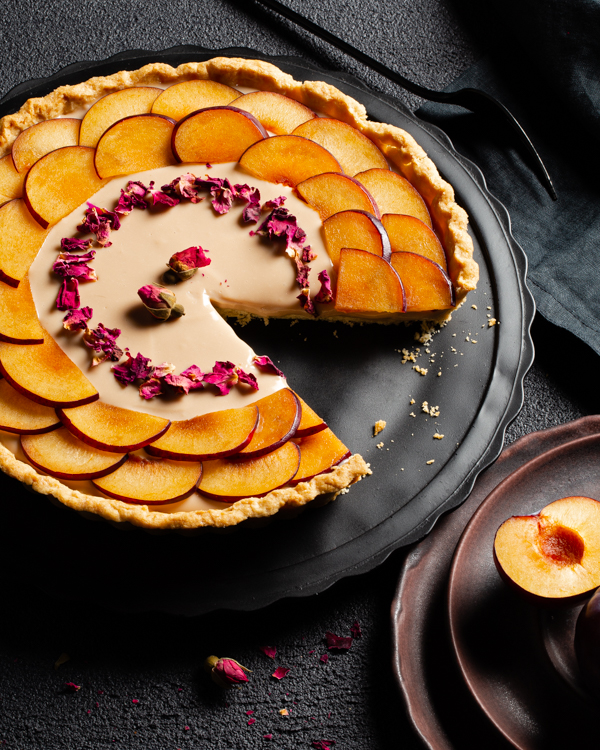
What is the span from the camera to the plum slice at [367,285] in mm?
3197

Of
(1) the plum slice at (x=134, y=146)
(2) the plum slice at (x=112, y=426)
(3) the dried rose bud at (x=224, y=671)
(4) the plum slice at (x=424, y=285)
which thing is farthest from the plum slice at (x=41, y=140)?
(3) the dried rose bud at (x=224, y=671)

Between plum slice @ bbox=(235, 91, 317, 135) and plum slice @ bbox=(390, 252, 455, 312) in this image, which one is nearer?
plum slice @ bbox=(390, 252, 455, 312)

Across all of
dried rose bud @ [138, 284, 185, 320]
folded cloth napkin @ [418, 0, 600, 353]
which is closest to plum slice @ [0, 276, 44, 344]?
dried rose bud @ [138, 284, 185, 320]

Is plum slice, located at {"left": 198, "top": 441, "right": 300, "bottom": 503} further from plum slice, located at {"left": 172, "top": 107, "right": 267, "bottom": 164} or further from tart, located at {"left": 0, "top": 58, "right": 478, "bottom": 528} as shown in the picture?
plum slice, located at {"left": 172, "top": 107, "right": 267, "bottom": 164}

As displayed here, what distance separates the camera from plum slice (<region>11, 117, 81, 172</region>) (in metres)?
3.32

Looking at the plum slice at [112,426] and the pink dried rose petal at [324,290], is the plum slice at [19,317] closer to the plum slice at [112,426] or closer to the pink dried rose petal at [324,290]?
the plum slice at [112,426]

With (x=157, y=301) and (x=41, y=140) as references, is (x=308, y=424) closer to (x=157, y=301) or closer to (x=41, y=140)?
(x=157, y=301)

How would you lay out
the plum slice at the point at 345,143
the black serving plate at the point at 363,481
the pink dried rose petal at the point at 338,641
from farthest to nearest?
the plum slice at the point at 345,143
the pink dried rose petal at the point at 338,641
the black serving plate at the point at 363,481

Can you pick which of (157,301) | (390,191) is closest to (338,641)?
(157,301)

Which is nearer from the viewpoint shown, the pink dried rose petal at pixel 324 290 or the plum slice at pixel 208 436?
the plum slice at pixel 208 436

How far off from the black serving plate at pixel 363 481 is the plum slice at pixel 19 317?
0.66 metres

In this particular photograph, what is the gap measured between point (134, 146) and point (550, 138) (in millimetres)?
2304

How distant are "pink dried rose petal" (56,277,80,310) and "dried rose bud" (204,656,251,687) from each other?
5.55 feet

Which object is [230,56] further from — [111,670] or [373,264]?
[111,670]
